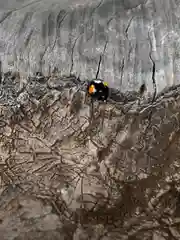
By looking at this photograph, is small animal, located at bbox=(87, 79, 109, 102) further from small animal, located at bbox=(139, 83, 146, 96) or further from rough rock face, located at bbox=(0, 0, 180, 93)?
small animal, located at bbox=(139, 83, 146, 96)

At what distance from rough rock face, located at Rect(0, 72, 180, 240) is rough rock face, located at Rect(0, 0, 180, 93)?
7cm

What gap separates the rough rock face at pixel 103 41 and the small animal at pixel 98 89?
28 mm

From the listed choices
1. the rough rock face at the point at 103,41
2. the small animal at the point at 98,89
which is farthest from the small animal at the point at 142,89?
the small animal at the point at 98,89

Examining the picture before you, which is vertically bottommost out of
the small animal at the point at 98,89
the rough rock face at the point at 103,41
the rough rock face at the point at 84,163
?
the rough rock face at the point at 84,163

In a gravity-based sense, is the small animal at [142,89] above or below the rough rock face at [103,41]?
below

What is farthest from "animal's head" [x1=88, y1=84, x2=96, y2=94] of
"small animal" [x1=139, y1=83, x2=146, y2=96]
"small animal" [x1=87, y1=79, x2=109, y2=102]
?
"small animal" [x1=139, y1=83, x2=146, y2=96]

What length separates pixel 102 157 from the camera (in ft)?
5.95

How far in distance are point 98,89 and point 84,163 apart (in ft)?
1.10

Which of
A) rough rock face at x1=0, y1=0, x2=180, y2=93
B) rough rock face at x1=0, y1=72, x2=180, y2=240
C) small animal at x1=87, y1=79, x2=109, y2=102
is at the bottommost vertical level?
rough rock face at x1=0, y1=72, x2=180, y2=240

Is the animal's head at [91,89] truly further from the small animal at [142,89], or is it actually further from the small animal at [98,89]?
the small animal at [142,89]

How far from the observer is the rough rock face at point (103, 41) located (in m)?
1.72

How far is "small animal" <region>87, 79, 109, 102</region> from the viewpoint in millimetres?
1738

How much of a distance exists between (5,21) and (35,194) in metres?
0.78

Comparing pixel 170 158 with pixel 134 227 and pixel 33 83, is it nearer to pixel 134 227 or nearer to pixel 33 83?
pixel 134 227
